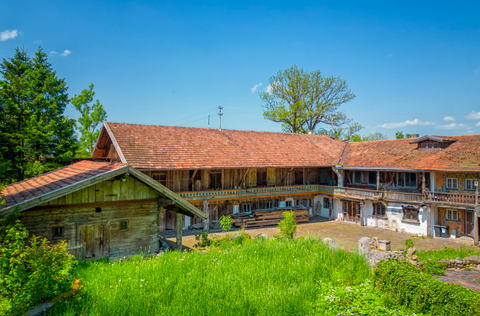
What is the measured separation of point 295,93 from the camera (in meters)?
40.8

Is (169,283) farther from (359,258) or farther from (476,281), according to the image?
(476,281)

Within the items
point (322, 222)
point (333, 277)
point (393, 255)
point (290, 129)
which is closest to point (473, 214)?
point (322, 222)

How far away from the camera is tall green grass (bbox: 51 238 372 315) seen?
6605 millimetres

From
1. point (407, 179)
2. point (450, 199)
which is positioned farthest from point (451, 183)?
point (407, 179)

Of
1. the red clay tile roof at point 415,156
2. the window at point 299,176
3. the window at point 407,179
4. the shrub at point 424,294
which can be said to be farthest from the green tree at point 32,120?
the window at point 407,179

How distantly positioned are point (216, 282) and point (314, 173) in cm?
2403

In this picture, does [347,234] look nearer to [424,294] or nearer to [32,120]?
[424,294]

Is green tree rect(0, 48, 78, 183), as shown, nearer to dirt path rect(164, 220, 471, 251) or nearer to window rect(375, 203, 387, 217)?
dirt path rect(164, 220, 471, 251)

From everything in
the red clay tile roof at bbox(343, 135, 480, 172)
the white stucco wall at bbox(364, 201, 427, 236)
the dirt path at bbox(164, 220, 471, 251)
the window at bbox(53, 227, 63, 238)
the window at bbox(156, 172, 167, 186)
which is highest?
the red clay tile roof at bbox(343, 135, 480, 172)

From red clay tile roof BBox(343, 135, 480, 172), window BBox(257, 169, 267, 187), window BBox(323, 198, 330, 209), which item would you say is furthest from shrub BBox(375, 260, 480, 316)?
window BBox(323, 198, 330, 209)

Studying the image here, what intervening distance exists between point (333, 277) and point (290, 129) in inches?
1381

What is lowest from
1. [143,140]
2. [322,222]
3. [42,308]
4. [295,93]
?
[322,222]

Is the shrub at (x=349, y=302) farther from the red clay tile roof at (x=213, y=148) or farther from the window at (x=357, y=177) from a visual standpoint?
the window at (x=357, y=177)

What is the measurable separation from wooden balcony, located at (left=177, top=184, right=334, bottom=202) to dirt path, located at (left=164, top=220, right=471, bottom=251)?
2.84 m
